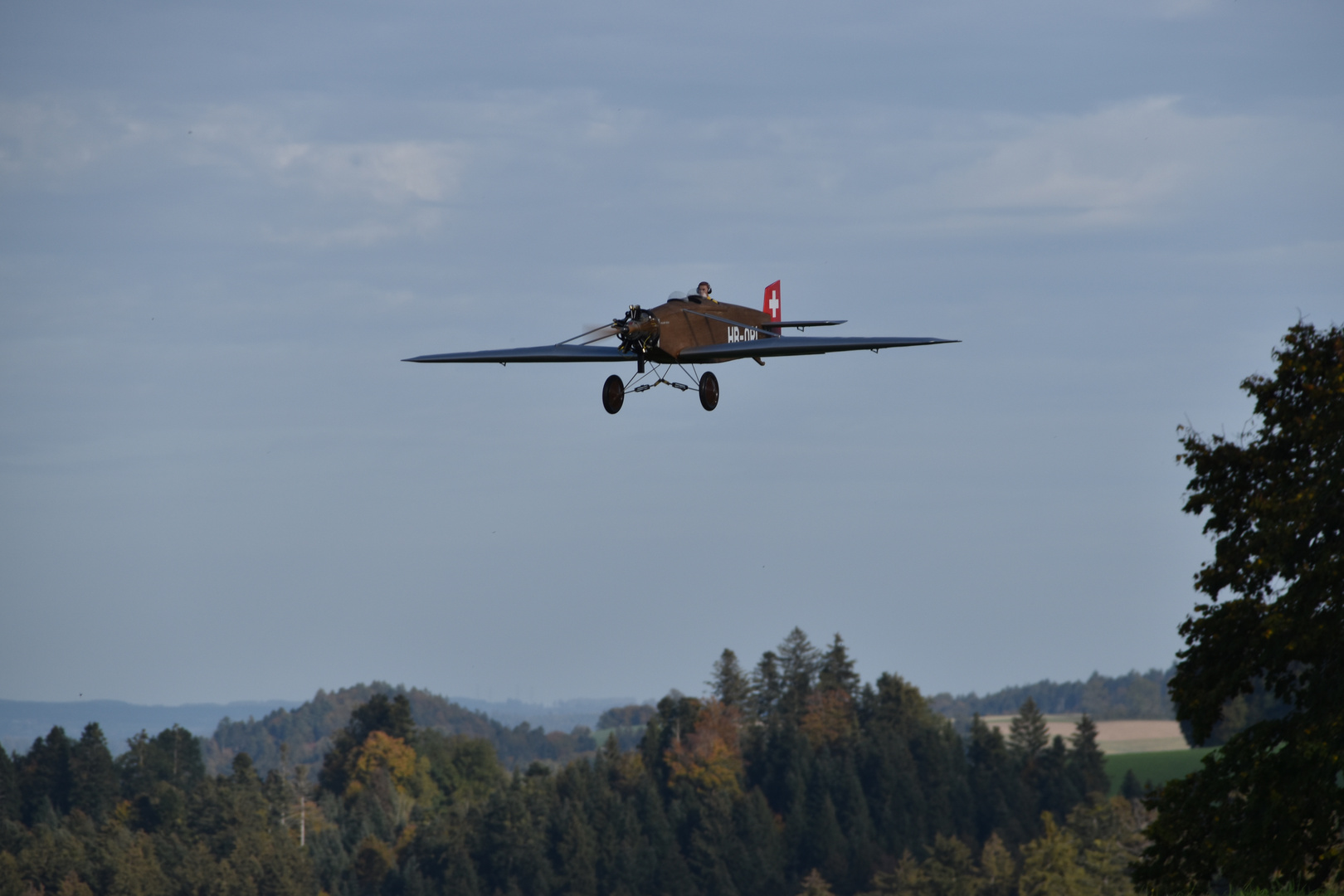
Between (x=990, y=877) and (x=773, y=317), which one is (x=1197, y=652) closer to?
(x=773, y=317)

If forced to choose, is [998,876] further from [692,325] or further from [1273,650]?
[692,325]

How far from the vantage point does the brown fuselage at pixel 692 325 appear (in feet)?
91.7

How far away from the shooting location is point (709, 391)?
→ 27.8m

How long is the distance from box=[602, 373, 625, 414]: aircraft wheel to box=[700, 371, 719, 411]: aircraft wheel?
59.1 inches

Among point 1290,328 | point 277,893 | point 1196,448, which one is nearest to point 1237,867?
point 1196,448

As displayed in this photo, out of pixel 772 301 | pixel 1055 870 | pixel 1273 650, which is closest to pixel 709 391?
pixel 772 301

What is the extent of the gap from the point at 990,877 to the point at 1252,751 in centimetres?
15206

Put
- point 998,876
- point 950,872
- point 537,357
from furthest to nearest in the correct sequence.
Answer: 1. point 998,876
2. point 950,872
3. point 537,357

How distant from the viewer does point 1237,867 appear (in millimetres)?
36219

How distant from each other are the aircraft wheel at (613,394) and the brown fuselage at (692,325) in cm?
93

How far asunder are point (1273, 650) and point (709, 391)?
19.0 m

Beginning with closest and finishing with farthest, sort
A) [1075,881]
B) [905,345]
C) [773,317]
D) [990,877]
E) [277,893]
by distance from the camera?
[905,345], [773,317], [1075,881], [990,877], [277,893]

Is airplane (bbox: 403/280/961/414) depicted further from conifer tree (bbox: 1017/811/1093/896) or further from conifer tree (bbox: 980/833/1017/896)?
conifer tree (bbox: 980/833/1017/896)

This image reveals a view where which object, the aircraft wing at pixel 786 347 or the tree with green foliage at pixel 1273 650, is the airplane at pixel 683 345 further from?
the tree with green foliage at pixel 1273 650
